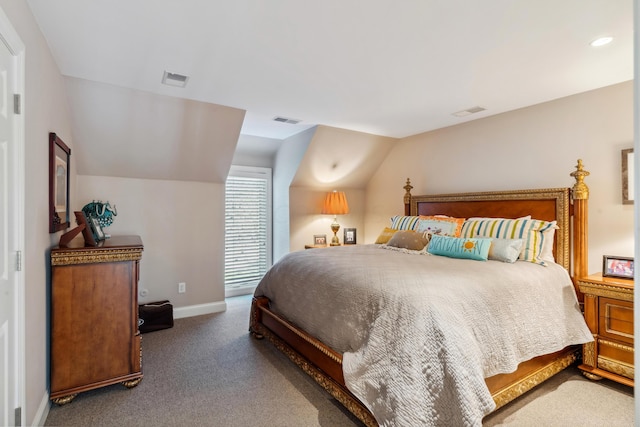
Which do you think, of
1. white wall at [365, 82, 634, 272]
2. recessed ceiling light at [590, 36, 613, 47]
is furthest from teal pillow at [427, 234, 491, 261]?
recessed ceiling light at [590, 36, 613, 47]

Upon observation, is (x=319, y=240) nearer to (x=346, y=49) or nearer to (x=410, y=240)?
(x=410, y=240)

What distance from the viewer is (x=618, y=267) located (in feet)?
8.55

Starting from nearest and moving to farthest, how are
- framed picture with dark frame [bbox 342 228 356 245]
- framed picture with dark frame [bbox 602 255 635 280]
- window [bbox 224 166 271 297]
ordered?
framed picture with dark frame [bbox 602 255 635 280], window [bbox 224 166 271 297], framed picture with dark frame [bbox 342 228 356 245]

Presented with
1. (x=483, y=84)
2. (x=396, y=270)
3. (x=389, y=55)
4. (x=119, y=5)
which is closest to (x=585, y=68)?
(x=483, y=84)

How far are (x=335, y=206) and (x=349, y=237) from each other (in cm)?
68

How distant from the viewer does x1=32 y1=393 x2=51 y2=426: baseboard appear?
6.14 feet

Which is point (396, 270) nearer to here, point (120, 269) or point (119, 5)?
point (120, 269)

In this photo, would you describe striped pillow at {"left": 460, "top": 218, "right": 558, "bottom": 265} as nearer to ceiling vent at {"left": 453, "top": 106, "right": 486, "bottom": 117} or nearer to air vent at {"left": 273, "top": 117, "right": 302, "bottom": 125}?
ceiling vent at {"left": 453, "top": 106, "right": 486, "bottom": 117}

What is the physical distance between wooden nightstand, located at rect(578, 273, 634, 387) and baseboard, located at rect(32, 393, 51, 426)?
3.69 m

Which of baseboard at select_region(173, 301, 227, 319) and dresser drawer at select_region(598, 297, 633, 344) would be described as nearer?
dresser drawer at select_region(598, 297, 633, 344)

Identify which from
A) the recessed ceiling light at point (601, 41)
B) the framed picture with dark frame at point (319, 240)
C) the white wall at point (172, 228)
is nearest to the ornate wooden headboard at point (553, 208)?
the recessed ceiling light at point (601, 41)

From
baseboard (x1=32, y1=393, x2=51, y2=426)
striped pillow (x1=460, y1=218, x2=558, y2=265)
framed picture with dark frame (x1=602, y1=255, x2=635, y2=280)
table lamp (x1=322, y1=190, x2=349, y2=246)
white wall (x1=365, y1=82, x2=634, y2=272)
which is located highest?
white wall (x1=365, y1=82, x2=634, y2=272)

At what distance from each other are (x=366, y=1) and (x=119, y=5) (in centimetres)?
129

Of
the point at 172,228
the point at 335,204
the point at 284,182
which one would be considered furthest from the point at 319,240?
the point at 172,228
